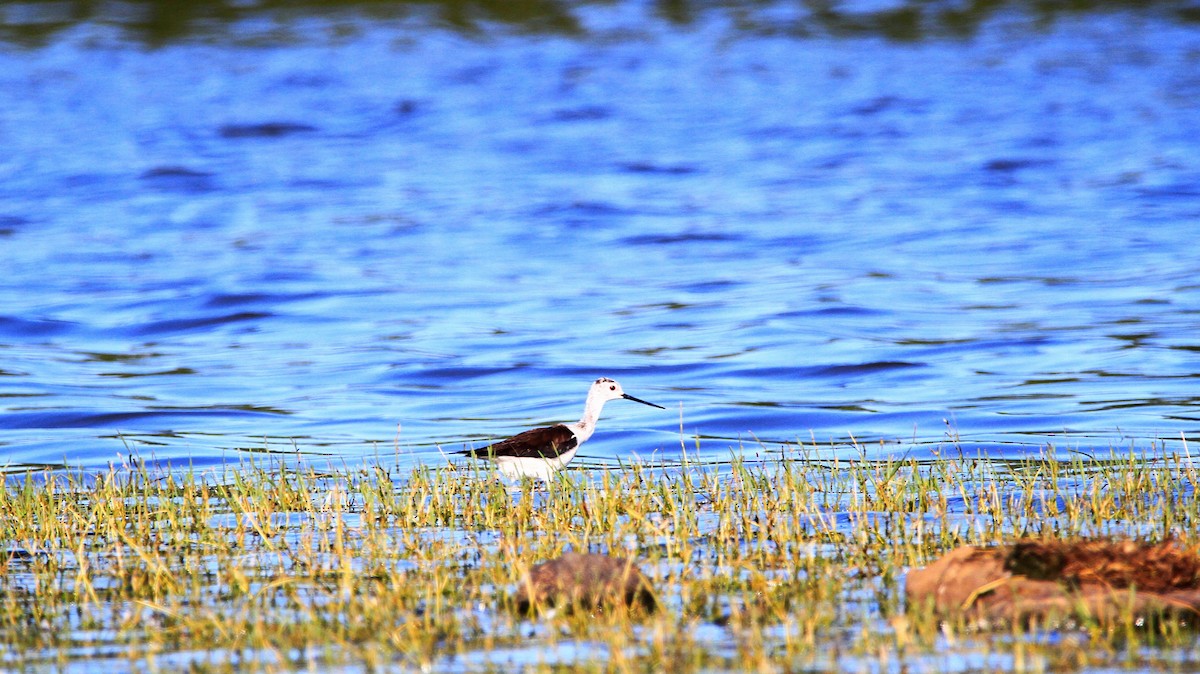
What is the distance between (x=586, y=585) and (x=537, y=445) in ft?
15.0

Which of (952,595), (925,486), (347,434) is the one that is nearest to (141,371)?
(347,434)

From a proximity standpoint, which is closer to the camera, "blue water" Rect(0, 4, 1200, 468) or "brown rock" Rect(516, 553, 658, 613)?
"brown rock" Rect(516, 553, 658, 613)

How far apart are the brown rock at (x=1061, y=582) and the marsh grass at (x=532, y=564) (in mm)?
97

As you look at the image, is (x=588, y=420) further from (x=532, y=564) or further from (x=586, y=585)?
(x=586, y=585)

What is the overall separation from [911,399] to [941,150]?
23816mm

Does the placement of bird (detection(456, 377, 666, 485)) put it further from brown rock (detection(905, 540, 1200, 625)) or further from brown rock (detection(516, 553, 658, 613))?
brown rock (detection(905, 540, 1200, 625))

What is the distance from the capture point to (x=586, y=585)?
7.44 metres

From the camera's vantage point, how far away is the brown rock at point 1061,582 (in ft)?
23.2

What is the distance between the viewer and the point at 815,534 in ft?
30.3

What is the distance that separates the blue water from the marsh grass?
205 centimetres

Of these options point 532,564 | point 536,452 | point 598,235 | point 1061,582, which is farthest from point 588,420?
point 598,235

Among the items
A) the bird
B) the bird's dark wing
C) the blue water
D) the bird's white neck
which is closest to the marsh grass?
the bird

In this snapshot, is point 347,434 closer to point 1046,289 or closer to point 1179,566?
point 1179,566

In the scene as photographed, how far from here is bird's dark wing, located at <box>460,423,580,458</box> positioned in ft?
38.9
